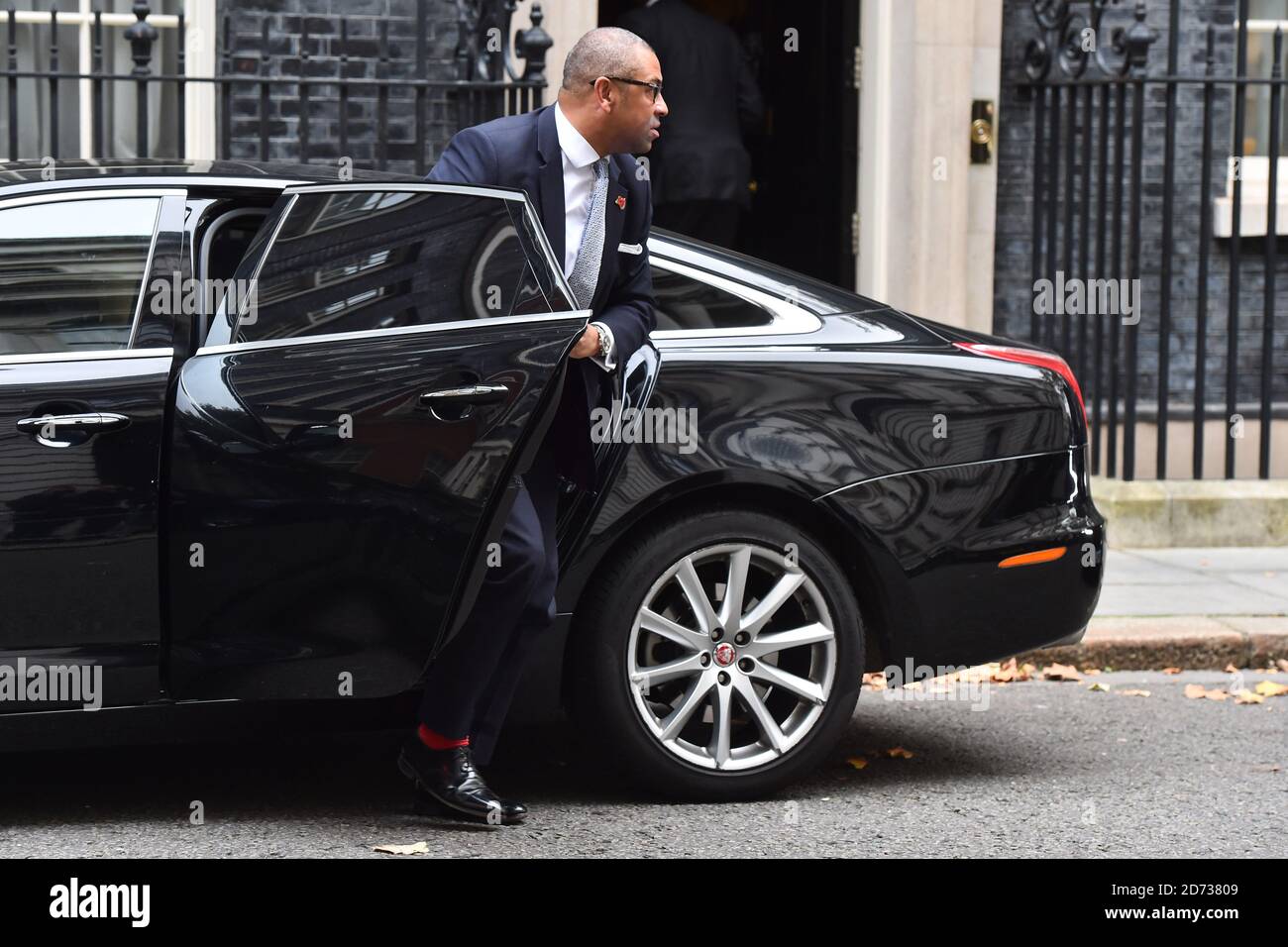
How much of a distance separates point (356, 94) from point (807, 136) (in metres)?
2.67

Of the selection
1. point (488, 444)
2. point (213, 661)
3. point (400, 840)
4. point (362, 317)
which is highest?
point (362, 317)

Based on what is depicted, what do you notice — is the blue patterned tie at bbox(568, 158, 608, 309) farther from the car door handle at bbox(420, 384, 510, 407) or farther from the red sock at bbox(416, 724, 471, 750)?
the red sock at bbox(416, 724, 471, 750)

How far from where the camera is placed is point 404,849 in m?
4.58

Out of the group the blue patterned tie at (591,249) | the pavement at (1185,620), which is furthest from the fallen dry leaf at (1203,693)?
the blue patterned tie at (591,249)

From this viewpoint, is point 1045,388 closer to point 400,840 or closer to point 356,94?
point 400,840

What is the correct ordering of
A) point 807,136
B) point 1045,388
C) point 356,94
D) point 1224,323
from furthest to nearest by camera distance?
1. point 807,136
2. point 1224,323
3. point 356,94
4. point 1045,388

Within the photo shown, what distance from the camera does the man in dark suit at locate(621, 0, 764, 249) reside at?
29.5 ft

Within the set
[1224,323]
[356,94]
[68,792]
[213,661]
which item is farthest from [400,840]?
[1224,323]

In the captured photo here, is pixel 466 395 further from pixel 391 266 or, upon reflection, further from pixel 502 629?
pixel 502 629

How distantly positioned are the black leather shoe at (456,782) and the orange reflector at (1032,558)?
143 centimetres

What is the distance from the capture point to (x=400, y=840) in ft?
15.4

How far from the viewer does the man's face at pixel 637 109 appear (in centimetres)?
474

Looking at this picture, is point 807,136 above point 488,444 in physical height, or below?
above

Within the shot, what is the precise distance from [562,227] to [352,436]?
30.2 inches
